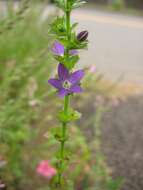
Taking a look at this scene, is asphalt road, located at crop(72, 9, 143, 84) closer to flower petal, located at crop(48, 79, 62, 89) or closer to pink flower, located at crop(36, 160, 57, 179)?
pink flower, located at crop(36, 160, 57, 179)

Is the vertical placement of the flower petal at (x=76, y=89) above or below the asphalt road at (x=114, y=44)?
above

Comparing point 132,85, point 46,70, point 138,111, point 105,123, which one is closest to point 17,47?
point 46,70

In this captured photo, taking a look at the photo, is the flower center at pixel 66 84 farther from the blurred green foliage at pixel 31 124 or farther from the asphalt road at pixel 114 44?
the asphalt road at pixel 114 44

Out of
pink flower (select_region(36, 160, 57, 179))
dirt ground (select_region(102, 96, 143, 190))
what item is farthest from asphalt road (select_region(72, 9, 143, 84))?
pink flower (select_region(36, 160, 57, 179))

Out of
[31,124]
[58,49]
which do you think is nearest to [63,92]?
[58,49]

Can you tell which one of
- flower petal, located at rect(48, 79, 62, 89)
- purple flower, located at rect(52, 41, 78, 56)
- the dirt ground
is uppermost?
purple flower, located at rect(52, 41, 78, 56)

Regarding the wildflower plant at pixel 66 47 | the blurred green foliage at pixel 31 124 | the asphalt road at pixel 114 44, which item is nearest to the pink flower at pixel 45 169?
the blurred green foliage at pixel 31 124

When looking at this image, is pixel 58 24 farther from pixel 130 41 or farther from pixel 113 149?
pixel 130 41
